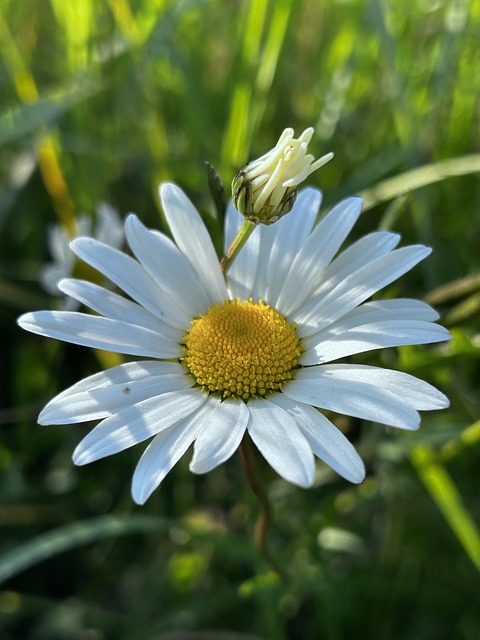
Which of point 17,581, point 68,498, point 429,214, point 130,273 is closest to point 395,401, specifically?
point 130,273

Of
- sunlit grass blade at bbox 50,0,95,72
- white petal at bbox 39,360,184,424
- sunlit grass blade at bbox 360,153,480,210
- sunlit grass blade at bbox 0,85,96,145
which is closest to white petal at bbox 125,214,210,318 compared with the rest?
white petal at bbox 39,360,184,424

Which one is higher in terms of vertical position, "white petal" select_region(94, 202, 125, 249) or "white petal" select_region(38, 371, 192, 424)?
"white petal" select_region(94, 202, 125, 249)

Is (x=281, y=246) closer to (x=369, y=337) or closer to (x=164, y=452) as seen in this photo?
(x=369, y=337)

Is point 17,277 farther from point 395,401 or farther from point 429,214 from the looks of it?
point 395,401

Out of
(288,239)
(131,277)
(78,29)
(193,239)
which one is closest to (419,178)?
(288,239)

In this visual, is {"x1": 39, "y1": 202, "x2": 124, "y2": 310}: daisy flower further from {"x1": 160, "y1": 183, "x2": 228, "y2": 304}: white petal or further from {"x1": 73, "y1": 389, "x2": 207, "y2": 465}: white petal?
{"x1": 73, "y1": 389, "x2": 207, "y2": 465}: white petal
